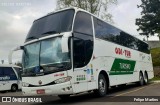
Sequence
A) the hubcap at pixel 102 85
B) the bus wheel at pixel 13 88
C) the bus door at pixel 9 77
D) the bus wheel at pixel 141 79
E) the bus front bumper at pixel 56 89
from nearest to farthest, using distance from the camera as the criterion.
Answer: the bus front bumper at pixel 56 89 → the hubcap at pixel 102 85 → the bus wheel at pixel 141 79 → the bus door at pixel 9 77 → the bus wheel at pixel 13 88

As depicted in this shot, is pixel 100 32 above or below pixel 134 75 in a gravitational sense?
above

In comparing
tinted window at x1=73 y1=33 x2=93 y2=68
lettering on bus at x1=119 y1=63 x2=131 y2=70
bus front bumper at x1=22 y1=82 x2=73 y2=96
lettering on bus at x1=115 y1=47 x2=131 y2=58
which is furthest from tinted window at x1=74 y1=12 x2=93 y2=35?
lettering on bus at x1=119 y1=63 x2=131 y2=70

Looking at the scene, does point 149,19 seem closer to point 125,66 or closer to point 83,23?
point 125,66

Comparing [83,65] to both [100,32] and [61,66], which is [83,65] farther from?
[100,32]

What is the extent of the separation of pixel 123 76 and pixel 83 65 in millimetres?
5795

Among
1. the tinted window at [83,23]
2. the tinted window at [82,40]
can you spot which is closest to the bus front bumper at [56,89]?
the tinted window at [82,40]

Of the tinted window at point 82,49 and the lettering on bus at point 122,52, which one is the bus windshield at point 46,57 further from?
the lettering on bus at point 122,52

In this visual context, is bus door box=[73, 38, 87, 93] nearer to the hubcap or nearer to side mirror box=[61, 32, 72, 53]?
side mirror box=[61, 32, 72, 53]

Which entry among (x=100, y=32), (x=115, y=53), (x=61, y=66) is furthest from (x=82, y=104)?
(x=115, y=53)

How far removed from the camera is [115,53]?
17.7 m

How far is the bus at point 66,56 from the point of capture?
12523 mm

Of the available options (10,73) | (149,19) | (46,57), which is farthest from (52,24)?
(149,19)

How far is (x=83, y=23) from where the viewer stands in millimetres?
14172

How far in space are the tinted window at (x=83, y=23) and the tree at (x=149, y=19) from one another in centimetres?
4191
